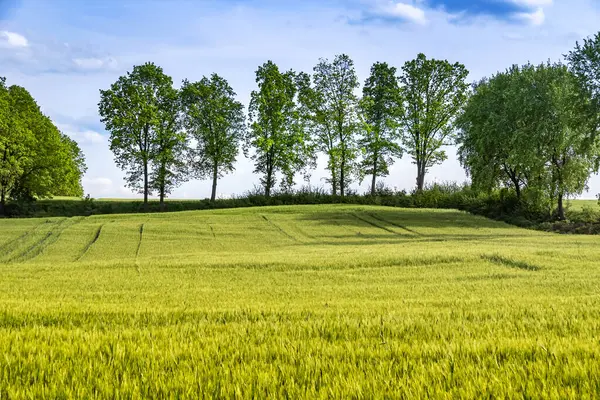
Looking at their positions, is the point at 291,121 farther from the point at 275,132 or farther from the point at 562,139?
the point at 562,139

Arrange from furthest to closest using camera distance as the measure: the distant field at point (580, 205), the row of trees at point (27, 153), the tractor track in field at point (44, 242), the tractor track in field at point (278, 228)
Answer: the distant field at point (580, 205) → the row of trees at point (27, 153) → the tractor track in field at point (278, 228) → the tractor track in field at point (44, 242)

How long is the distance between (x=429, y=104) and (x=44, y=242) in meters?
43.5

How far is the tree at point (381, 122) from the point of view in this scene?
57.6 meters

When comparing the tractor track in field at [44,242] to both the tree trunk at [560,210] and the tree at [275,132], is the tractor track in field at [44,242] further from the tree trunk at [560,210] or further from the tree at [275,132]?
the tree trunk at [560,210]

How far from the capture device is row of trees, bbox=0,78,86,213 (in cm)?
4881

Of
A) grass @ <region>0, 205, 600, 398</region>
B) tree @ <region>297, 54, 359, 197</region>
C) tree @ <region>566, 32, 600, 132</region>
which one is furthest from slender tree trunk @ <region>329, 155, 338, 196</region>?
grass @ <region>0, 205, 600, 398</region>

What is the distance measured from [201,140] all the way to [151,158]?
589 cm

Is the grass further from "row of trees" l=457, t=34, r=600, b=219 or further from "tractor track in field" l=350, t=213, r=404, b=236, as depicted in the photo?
"row of trees" l=457, t=34, r=600, b=219

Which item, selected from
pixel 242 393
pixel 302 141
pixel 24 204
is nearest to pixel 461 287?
pixel 242 393

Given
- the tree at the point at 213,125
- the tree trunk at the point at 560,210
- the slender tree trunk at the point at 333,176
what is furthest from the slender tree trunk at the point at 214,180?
the tree trunk at the point at 560,210

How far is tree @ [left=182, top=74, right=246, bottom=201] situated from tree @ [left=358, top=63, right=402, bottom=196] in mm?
14057

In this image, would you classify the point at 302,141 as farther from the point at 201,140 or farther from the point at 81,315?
the point at 81,315

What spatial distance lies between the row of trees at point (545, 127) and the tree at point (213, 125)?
84.9ft

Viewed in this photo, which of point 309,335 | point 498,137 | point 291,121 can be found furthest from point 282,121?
point 309,335
